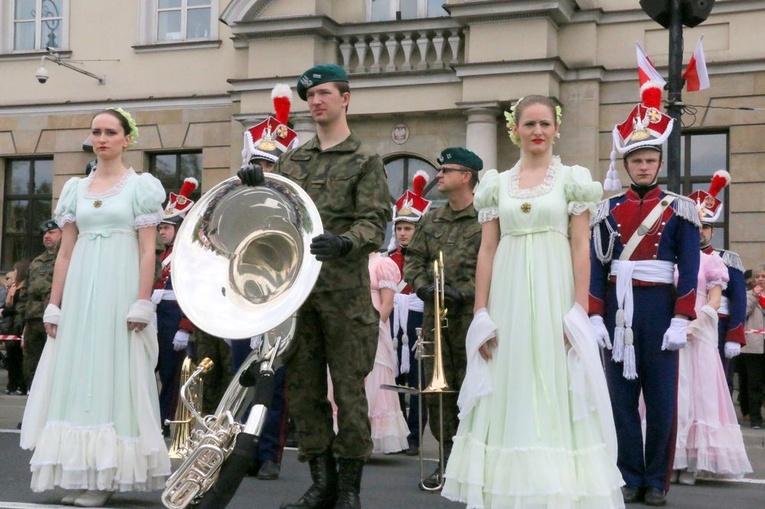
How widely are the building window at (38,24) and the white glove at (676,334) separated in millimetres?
17227

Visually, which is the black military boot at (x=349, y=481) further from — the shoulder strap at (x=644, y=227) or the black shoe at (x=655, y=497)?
the shoulder strap at (x=644, y=227)

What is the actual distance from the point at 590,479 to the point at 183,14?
17074mm

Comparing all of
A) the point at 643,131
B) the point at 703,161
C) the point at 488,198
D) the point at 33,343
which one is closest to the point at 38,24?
the point at 33,343

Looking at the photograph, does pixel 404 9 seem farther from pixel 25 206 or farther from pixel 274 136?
pixel 274 136

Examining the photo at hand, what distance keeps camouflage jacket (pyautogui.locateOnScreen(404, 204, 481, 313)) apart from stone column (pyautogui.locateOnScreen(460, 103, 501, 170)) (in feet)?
30.6

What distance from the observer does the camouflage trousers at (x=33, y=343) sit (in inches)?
515

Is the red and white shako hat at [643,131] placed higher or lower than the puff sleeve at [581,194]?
higher

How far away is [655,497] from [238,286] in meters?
3.02

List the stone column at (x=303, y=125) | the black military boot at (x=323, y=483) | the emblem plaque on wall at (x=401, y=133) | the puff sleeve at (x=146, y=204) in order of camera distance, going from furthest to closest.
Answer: the emblem plaque on wall at (x=401, y=133) < the stone column at (x=303, y=125) < the puff sleeve at (x=146, y=204) < the black military boot at (x=323, y=483)

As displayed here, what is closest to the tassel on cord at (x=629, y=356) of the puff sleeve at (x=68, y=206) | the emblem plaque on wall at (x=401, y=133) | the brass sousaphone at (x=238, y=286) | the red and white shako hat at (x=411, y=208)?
the brass sousaphone at (x=238, y=286)

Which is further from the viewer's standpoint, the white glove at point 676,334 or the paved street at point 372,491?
the white glove at point 676,334

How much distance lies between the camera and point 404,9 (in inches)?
754

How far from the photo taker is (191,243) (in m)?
5.71

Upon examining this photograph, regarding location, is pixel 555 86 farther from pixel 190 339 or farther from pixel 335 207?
pixel 335 207
